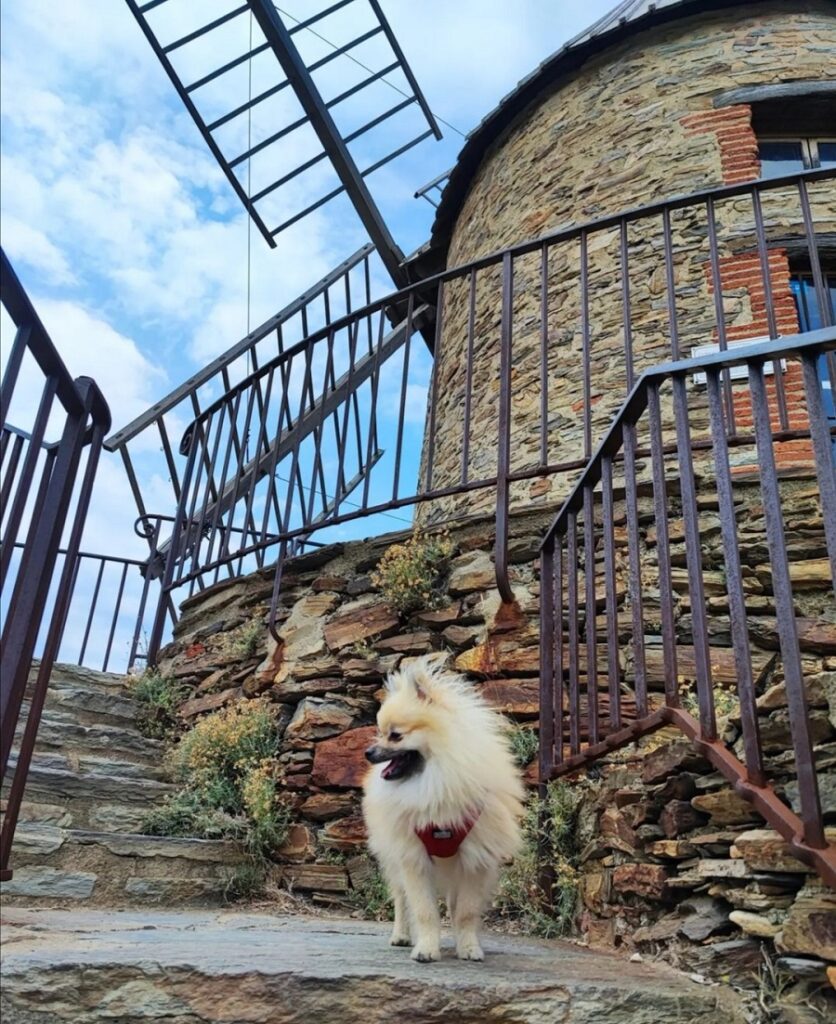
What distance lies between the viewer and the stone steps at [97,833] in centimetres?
324

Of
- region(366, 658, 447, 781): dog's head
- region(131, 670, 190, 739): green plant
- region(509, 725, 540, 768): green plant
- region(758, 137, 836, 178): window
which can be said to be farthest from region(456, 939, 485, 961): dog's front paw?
region(758, 137, 836, 178): window

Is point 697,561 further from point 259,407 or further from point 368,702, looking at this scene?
point 259,407

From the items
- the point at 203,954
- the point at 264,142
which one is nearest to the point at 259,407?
the point at 203,954

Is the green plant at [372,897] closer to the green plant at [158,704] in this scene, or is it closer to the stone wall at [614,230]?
the green plant at [158,704]

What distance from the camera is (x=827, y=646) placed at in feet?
10.1

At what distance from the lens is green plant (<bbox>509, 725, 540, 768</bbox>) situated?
3.49 m

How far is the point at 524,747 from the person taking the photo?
11.5 ft

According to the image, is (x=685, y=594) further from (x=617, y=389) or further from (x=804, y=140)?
(x=804, y=140)

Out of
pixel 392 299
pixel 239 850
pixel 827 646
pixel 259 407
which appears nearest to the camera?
pixel 827 646

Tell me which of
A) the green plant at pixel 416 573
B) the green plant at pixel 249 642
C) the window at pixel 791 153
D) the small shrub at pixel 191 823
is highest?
the window at pixel 791 153

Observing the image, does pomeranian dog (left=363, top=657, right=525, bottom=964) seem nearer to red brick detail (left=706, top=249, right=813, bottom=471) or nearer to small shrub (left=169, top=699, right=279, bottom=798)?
small shrub (left=169, top=699, right=279, bottom=798)

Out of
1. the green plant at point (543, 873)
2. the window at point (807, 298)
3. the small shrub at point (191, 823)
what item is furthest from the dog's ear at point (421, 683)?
the window at point (807, 298)

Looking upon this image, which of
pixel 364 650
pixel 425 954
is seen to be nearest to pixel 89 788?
pixel 364 650

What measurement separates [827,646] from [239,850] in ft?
8.43
